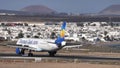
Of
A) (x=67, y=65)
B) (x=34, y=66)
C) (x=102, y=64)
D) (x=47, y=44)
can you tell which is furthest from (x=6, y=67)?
(x=47, y=44)

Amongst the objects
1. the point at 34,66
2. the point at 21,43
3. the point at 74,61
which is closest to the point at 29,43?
the point at 21,43

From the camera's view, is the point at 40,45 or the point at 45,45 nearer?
the point at 45,45

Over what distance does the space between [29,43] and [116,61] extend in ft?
66.4

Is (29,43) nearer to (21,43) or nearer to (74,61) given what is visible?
(21,43)

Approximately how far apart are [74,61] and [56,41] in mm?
12796

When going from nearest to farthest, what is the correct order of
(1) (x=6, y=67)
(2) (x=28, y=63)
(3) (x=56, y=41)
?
1. (1) (x=6, y=67)
2. (2) (x=28, y=63)
3. (3) (x=56, y=41)

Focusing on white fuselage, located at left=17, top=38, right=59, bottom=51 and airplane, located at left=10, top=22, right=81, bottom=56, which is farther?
white fuselage, located at left=17, top=38, right=59, bottom=51

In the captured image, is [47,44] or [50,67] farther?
[47,44]

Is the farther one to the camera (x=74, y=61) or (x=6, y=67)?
(x=74, y=61)

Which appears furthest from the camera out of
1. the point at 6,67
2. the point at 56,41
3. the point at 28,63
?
the point at 56,41

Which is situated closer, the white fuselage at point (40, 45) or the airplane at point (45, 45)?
the airplane at point (45, 45)

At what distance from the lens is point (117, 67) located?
80.2 meters

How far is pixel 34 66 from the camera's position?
80.1m

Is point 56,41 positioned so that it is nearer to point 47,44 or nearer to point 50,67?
point 47,44
